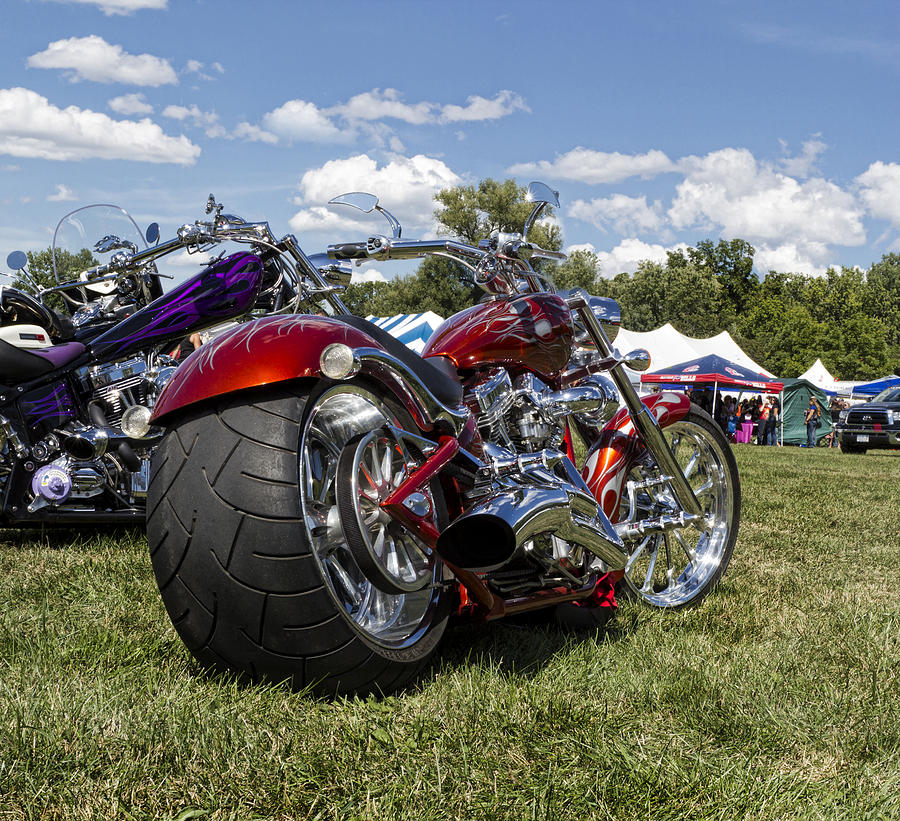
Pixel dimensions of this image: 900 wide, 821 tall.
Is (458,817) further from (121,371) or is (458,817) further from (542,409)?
(121,371)

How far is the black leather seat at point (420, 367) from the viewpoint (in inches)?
99.9

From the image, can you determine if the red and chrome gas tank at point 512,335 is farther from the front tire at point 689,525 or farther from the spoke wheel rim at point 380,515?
the front tire at point 689,525

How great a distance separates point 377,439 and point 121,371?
2887mm

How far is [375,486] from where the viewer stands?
2.37m

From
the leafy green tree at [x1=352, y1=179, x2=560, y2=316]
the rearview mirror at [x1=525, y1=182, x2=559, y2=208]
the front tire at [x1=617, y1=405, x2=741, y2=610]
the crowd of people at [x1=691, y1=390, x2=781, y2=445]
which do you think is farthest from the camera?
the leafy green tree at [x1=352, y1=179, x2=560, y2=316]

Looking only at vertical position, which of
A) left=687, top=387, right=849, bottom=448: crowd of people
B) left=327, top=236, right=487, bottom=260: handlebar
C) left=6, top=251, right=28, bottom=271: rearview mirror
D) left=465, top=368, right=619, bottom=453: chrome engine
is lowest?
left=687, top=387, right=849, bottom=448: crowd of people

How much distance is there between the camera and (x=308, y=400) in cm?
224

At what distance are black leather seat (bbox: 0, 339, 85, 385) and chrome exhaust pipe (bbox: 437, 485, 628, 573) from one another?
3051mm

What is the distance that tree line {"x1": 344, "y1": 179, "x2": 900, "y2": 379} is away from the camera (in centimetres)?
4875

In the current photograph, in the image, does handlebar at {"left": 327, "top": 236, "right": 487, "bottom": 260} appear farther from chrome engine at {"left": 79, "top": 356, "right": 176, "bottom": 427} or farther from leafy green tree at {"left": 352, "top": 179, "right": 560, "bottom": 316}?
leafy green tree at {"left": 352, "top": 179, "right": 560, "bottom": 316}

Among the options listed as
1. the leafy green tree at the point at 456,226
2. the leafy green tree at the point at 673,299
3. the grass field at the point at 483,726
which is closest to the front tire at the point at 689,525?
the grass field at the point at 483,726

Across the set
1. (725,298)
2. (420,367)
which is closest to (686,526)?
(420,367)

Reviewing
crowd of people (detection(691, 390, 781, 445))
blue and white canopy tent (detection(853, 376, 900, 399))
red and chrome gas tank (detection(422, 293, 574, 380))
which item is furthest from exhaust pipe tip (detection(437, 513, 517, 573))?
blue and white canopy tent (detection(853, 376, 900, 399))

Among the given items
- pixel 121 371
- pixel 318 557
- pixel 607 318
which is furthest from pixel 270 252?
pixel 318 557
